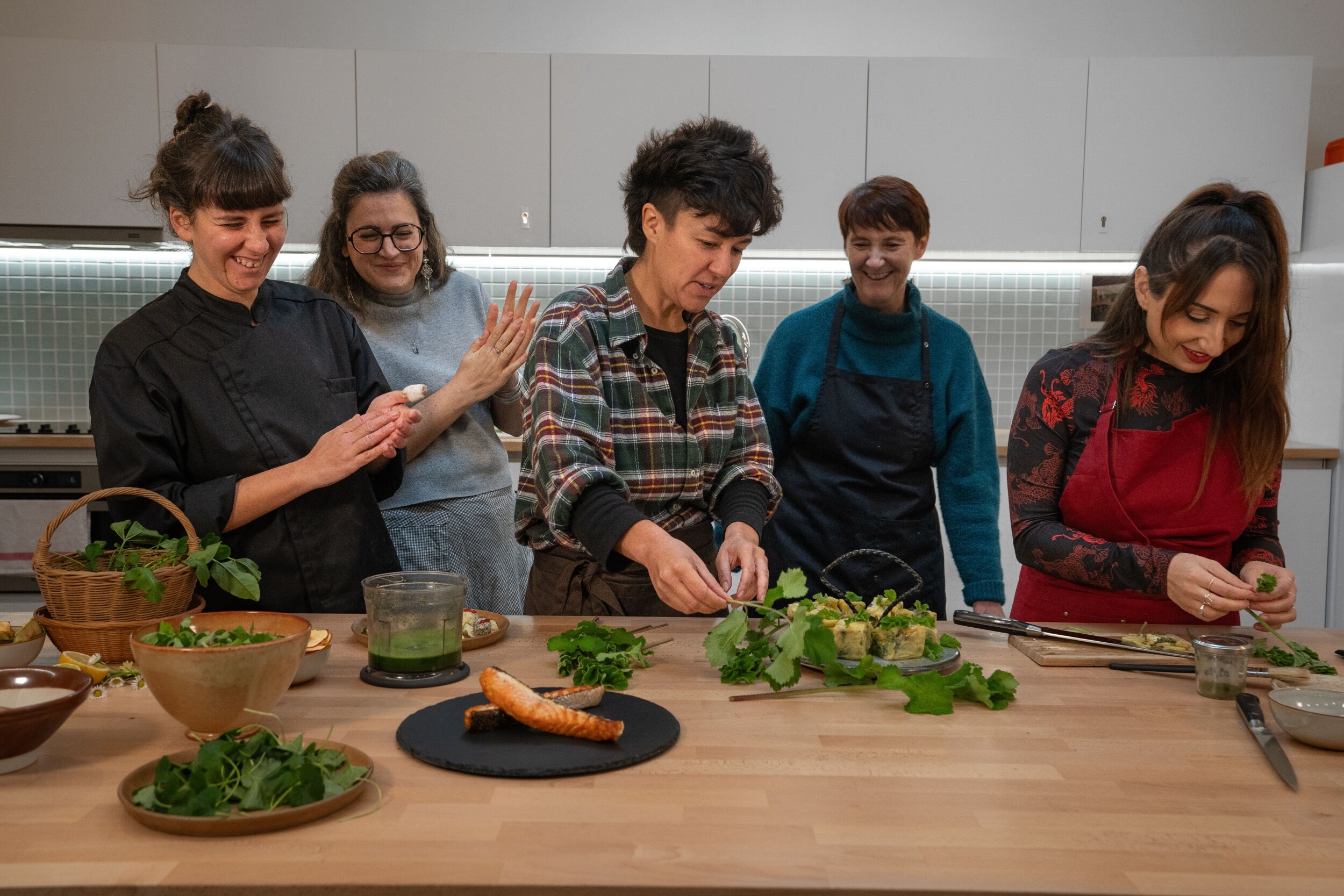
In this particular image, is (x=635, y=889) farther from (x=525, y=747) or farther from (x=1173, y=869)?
(x=1173, y=869)

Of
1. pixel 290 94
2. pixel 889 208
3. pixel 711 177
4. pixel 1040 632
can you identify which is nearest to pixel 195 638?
pixel 711 177

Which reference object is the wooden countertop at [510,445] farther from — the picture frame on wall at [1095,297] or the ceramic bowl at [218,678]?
the ceramic bowl at [218,678]

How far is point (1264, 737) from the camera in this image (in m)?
1.17

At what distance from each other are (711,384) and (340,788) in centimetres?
106

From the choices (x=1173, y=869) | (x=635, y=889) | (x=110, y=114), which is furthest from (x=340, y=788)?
(x=110, y=114)

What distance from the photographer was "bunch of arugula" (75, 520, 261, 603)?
139 cm

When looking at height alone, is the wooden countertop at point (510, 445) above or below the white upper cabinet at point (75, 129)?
below

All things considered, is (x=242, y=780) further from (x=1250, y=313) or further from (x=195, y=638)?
(x=1250, y=313)

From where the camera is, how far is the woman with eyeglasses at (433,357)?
2291 mm

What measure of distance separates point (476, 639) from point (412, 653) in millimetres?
179

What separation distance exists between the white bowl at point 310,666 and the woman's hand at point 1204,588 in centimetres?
130

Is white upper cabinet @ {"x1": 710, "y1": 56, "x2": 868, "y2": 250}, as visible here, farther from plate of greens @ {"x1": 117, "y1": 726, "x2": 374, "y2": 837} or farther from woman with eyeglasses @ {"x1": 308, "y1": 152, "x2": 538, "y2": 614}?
plate of greens @ {"x1": 117, "y1": 726, "x2": 374, "y2": 837}

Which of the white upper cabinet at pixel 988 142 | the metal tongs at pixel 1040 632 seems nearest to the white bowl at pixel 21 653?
the metal tongs at pixel 1040 632

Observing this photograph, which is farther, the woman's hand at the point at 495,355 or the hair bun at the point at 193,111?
the woman's hand at the point at 495,355
